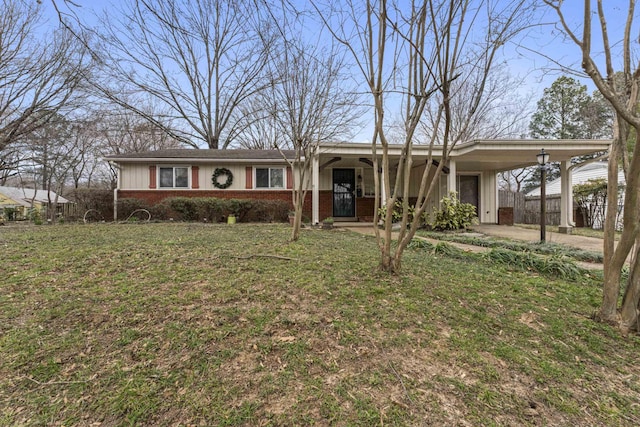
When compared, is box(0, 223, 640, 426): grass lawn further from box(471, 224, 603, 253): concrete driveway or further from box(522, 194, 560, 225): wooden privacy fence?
box(522, 194, 560, 225): wooden privacy fence

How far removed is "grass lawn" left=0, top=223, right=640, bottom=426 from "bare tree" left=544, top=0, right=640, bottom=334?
246 mm

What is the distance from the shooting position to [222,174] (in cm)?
1231

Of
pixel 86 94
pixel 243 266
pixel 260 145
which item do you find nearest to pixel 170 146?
pixel 260 145

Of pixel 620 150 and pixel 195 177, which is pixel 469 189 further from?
pixel 195 177

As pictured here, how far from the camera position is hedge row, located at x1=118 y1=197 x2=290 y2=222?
1046cm

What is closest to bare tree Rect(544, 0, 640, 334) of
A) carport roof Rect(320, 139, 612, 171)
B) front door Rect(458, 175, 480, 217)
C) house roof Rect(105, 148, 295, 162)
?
carport roof Rect(320, 139, 612, 171)

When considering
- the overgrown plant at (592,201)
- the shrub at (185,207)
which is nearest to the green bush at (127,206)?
the shrub at (185,207)

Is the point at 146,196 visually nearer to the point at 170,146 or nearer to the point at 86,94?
the point at 86,94

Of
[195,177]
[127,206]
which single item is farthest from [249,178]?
[127,206]

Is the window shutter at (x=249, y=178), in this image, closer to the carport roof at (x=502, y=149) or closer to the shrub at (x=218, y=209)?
the shrub at (x=218, y=209)

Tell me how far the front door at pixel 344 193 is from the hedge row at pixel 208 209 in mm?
2227

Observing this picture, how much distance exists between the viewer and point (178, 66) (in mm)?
16984

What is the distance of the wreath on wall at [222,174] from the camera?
12.2 metres

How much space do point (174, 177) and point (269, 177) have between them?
3.81 metres
